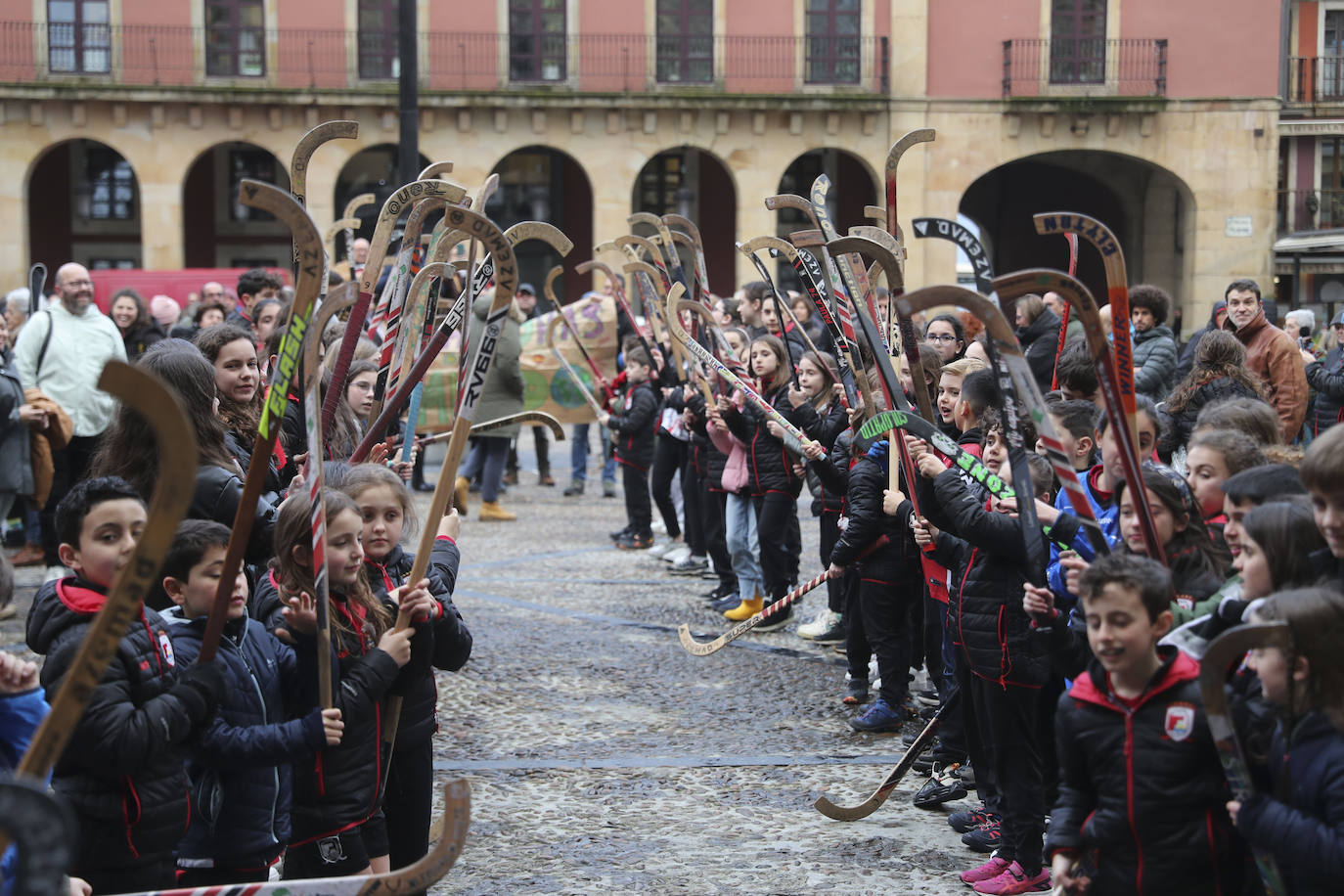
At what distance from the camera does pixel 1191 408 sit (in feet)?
22.3

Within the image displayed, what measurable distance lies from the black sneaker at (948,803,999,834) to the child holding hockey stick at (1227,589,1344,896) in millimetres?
2163

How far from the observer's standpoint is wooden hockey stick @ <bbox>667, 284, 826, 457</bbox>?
6973 mm

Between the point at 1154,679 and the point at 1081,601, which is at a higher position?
the point at 1081,601

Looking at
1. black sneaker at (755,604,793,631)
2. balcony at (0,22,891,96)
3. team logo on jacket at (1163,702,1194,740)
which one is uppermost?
balcony at (0,22,891,96)

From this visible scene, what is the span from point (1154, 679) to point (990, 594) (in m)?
1.43

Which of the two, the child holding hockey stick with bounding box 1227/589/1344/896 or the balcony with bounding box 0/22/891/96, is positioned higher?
the balcony with bounding box 0/22/891/96

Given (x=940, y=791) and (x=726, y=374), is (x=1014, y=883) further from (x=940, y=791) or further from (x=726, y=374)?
(x=726, y=374)

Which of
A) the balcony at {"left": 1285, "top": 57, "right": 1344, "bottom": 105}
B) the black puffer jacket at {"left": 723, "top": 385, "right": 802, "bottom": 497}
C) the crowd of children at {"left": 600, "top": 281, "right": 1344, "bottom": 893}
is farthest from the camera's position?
the balcony at {"left": 1285, "top": 57, "right": 1344, "bottom": 105}

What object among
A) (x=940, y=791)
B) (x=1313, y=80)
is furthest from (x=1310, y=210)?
(x=940, y=791)

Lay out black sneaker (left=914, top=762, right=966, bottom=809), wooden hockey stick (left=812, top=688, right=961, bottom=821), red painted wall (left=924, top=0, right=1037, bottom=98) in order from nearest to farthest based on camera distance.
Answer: wooden hockey stick (left=812, top=688, right=961, bottom=821)
black sneaker (left=914, top=762, right=966, bottom=809)
red painted wall (left=924, top=0, right=1037, bottom=98)

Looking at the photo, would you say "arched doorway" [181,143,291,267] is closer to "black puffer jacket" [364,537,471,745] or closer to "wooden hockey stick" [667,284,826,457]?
"wooden hockey stick" [667,284,826,457]

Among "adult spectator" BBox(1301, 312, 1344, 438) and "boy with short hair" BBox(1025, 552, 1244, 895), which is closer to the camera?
"boy with short hair" BBox(1025, 552, 1244, 895)

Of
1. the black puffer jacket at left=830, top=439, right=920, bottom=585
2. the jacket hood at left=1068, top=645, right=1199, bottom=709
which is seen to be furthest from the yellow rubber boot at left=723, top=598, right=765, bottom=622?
the jacket hood at left=1068, top=645, right=1199, bottom=709

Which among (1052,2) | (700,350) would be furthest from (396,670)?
(1052,2)
